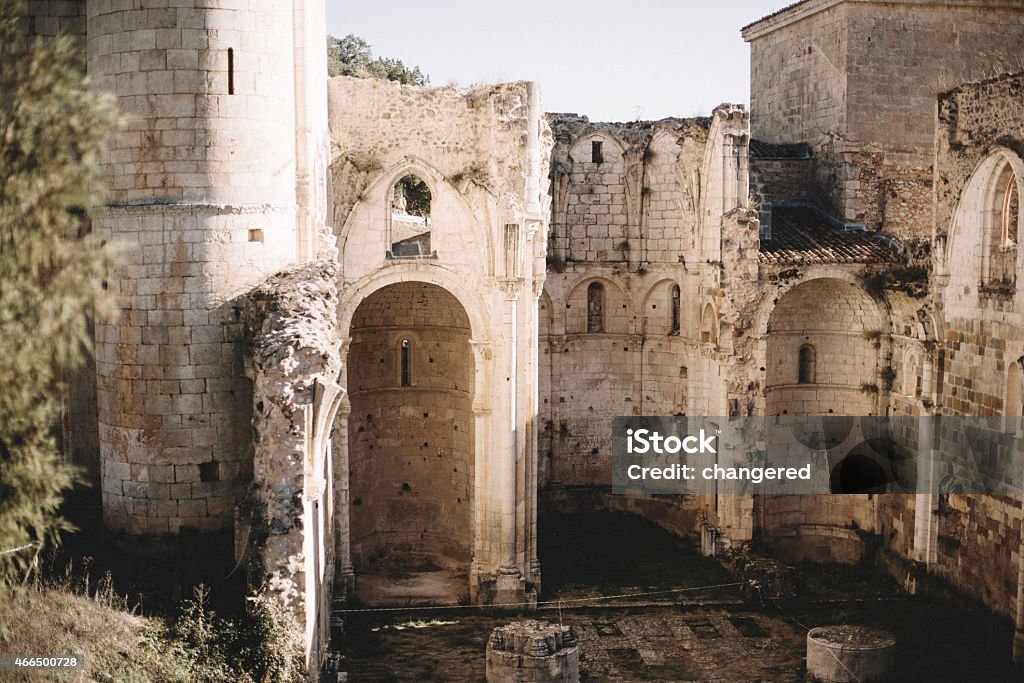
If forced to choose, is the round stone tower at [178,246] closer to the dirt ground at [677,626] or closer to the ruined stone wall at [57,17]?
the ruined stone wall at [57,17]

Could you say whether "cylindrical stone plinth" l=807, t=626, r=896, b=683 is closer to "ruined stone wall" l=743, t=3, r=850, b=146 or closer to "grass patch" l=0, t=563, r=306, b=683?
"grass patch" l=0, t=563, r=306, b=683

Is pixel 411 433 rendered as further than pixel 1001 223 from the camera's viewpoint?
Yes

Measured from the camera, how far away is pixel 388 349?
21219mm

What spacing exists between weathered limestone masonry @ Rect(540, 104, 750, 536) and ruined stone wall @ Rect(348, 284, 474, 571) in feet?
10.2

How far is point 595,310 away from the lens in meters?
24.2

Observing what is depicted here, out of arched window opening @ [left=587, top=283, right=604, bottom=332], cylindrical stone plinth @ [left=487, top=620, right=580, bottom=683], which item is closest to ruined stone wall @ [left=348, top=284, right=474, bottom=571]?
arched window opening @ [left=587, top=283, right=604, bottom=332]

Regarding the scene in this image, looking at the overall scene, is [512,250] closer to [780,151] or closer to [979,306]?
[979,306]

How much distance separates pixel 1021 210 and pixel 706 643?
8.43 meters

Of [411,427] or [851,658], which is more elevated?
[411,427]

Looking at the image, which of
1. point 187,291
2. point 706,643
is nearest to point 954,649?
point 706,643

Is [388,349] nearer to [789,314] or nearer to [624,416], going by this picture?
[624,416]

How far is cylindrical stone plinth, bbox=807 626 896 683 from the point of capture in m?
15.6

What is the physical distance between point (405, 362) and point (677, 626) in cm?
724

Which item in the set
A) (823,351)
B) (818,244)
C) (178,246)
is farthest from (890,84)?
(178,246)
